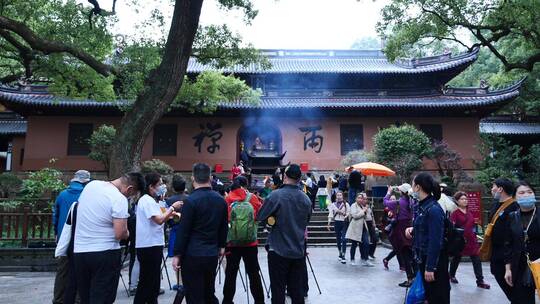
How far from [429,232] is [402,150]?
13313mm

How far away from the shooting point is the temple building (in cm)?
1956

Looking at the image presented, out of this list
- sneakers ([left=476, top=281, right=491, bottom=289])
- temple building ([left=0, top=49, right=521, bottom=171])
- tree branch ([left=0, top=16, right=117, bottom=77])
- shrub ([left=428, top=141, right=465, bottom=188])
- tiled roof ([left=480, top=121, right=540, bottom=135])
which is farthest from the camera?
tiled roof ([left=480, top=121, right=540, bottom=135])

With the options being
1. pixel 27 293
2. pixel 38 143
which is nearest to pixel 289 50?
pixel 38 143

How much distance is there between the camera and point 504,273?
4.32 m

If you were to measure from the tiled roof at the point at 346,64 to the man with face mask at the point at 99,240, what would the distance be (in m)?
17.2

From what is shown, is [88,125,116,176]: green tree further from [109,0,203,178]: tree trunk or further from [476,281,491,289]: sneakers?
[476,281,491,289]: sneakers

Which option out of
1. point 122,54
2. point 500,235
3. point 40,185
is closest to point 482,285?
point 500,235

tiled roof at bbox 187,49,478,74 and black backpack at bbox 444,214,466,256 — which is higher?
tiled roof at bbox 187,49,478,74

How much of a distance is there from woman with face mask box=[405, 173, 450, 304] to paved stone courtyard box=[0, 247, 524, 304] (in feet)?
6.35

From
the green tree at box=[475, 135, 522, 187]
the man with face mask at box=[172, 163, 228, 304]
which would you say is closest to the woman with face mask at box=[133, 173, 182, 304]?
the man with face mask at box=[172, 163, 228, 304]

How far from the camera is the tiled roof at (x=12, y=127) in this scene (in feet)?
70.4

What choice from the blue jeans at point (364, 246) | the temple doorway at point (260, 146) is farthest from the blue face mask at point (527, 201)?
the temple doorway at point (260, 146)

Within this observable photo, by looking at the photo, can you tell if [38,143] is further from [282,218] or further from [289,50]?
[282,218]

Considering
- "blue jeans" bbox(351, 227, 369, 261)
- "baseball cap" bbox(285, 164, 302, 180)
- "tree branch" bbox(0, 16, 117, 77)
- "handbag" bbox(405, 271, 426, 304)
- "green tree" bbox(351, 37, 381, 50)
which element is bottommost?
"blue jeans" bbox(351, 227, 369, 261)
